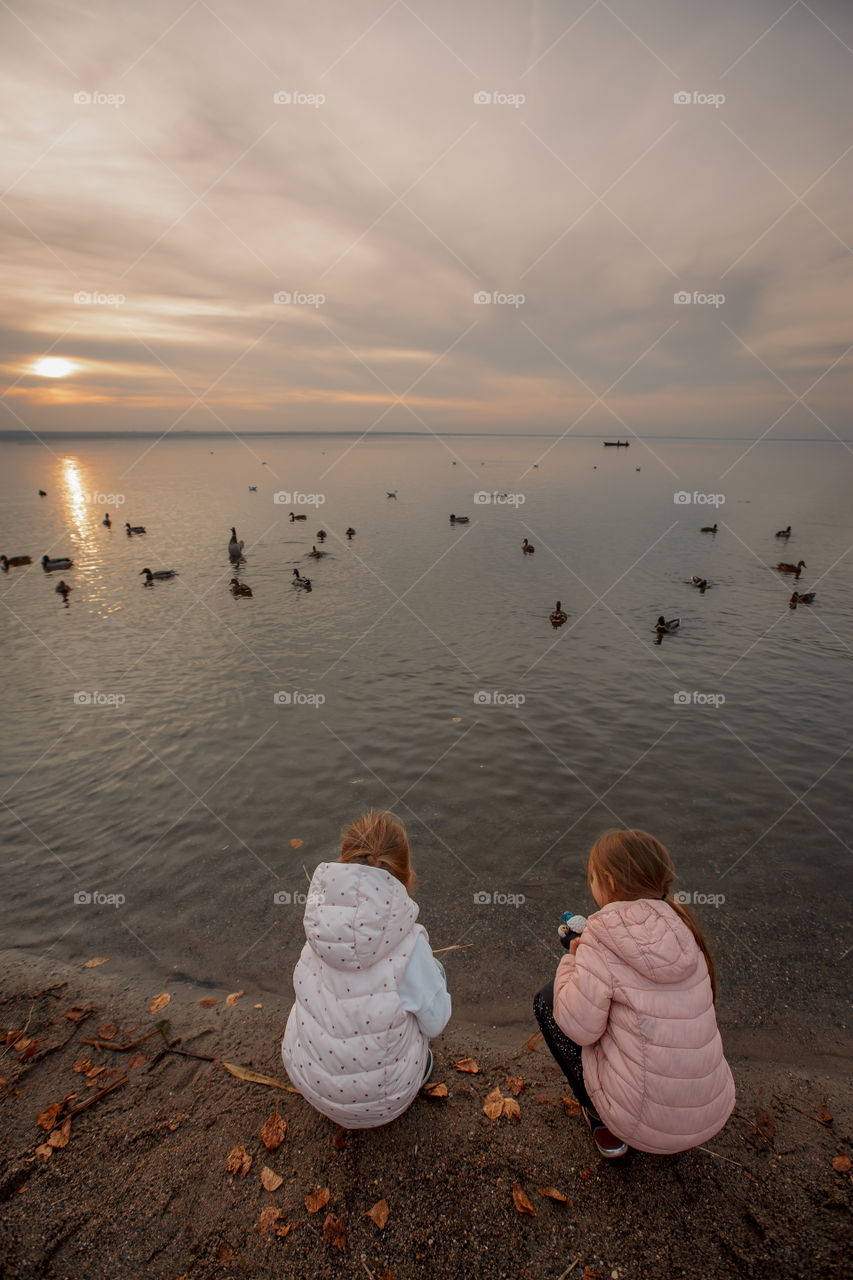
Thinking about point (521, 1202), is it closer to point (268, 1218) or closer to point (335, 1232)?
point (335, 1232)

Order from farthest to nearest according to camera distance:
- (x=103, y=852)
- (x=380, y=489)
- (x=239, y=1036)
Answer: (x=380, y=489), (x=103, y=852), (x=239, y=1036)

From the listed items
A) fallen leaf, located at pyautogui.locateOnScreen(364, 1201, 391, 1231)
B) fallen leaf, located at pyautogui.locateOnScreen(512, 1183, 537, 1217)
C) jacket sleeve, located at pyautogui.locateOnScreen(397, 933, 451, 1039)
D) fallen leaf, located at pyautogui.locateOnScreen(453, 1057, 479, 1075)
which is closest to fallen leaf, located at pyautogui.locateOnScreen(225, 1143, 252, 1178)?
fallen leaf, located at pyautogui.locateOnScreen(364, 1201, 391, 1231)

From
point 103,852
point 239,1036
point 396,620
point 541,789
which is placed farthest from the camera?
point 396,620

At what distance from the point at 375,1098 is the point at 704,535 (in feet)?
130

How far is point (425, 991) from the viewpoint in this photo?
3688 millimetres

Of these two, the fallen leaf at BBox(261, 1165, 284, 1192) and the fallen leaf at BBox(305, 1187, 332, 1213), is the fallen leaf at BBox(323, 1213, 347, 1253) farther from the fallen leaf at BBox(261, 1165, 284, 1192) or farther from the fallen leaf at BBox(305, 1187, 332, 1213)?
the fallen leaf at BBox(261, 1165, 284, 1192)

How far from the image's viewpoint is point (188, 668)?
1556cm

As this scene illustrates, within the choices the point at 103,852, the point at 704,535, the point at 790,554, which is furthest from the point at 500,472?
the point at 103,852

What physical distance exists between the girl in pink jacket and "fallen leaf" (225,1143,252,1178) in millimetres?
2497

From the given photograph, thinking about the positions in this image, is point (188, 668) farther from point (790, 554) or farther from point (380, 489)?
point (380, 489)

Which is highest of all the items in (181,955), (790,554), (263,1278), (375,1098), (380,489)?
(380,489)

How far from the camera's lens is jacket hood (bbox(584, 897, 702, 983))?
10.8ft

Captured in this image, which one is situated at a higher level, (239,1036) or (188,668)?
(188,668)

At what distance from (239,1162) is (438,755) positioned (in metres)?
7.58
